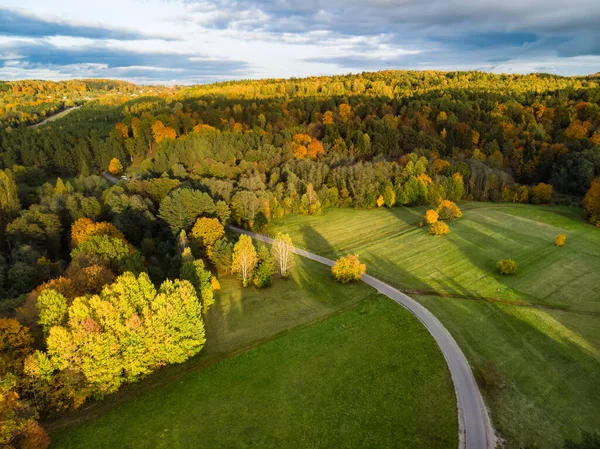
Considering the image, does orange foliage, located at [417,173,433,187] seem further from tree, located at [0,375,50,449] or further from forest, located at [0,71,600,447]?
tree, located at [0,375,50,449]

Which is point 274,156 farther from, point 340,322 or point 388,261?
point 340,322

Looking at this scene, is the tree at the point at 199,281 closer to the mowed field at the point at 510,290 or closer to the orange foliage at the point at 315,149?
the mowed field at the point at 510,290

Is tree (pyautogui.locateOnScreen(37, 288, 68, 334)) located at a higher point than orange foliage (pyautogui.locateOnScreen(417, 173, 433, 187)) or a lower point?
lower

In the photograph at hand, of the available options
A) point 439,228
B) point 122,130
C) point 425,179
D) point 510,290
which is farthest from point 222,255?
point 122,130

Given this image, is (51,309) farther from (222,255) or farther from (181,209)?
(181,209)

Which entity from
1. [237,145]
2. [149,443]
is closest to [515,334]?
Answer: [149,443]

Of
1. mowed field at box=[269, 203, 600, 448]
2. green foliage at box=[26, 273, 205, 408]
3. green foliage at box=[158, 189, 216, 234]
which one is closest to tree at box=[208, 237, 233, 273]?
green foliage at box=[158, 189, 216, 234]

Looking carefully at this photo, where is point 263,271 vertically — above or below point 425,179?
below
